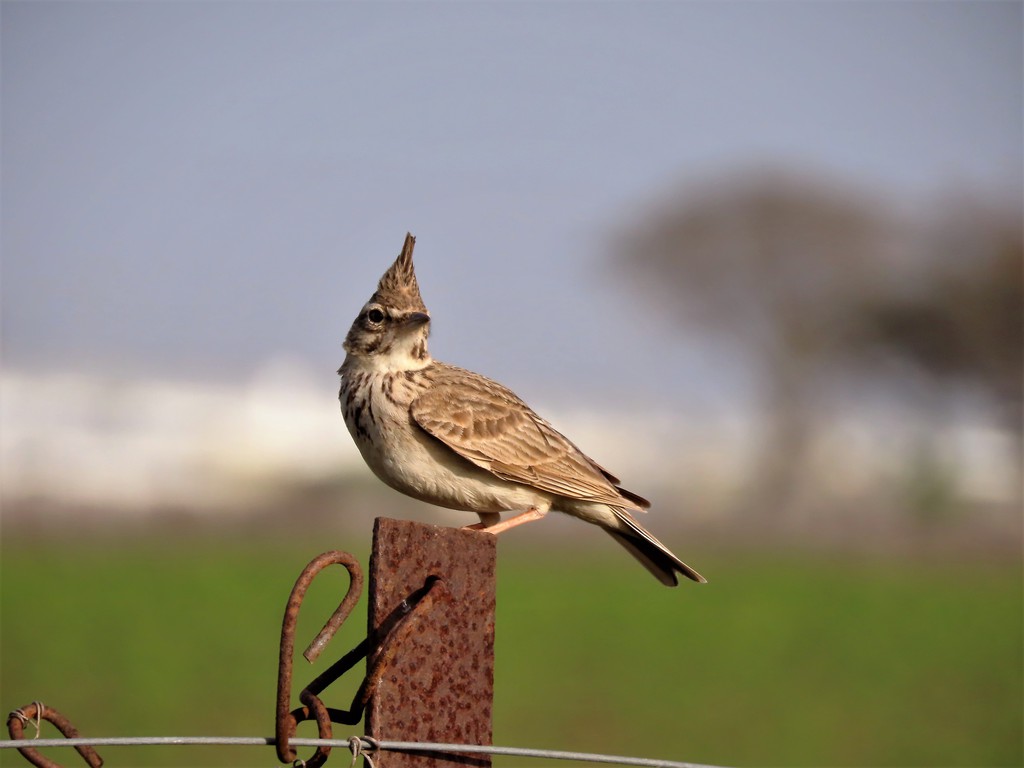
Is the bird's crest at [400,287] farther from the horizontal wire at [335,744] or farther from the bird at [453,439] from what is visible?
the horizontal wire at [335,744]

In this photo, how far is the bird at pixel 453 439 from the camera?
225 inches

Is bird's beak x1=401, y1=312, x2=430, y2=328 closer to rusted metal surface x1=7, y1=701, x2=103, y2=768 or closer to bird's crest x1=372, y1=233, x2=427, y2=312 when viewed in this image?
bird's crest x1=372, y1=233, x2=427, y2=312

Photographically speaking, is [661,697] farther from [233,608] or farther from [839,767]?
[233,608]

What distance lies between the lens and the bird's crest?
6199 mm

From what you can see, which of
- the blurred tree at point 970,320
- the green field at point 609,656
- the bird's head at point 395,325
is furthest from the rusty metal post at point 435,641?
the blurred tree at point 970,320

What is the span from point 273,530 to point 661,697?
75.8 feet

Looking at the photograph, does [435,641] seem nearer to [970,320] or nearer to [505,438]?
[505,438]

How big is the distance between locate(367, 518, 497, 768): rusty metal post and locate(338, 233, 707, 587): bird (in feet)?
7.50

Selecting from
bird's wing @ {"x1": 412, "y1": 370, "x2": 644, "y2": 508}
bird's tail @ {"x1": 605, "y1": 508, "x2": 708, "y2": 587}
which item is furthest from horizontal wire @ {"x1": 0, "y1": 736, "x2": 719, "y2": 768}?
bird's wing @ {"x1": 412, "y1": 370, "x2": 644, "y2": 508}

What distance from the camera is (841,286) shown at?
68.4m

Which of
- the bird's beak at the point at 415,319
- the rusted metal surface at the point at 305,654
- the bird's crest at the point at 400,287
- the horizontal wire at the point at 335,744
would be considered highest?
the bird's crest at the point at 400,287

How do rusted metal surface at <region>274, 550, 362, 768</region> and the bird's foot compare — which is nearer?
rusted metal surface at <region>274, 550, 362, 768</region>

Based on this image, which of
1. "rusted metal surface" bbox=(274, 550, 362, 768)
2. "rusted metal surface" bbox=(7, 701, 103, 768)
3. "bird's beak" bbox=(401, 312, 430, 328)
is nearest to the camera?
"rusted metal surface" bbox=(274, 550, 362, 768)

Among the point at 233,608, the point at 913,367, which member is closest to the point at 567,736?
the point at 233,608
